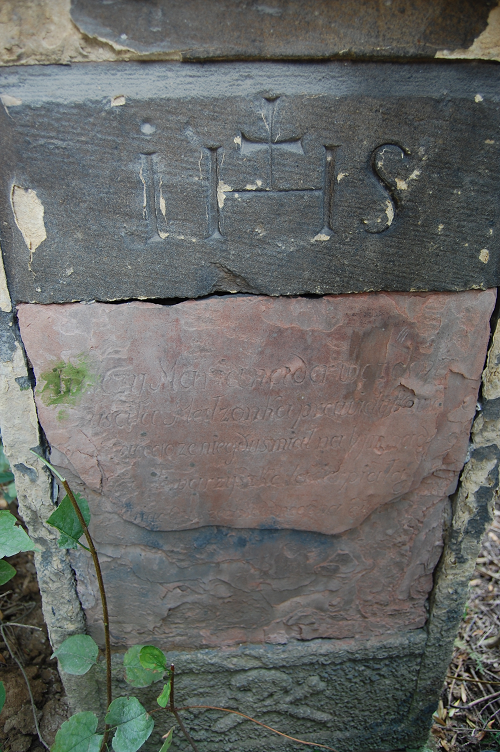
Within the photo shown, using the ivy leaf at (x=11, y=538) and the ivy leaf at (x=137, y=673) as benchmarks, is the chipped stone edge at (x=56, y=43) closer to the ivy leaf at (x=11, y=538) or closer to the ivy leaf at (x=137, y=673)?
the ivy leaf at (x=11, y=538)

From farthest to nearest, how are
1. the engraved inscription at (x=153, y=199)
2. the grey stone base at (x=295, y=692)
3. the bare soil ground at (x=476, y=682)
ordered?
the bare soil ground at (x=476, y=682) < the grey stone base at (x=295, y=692) < the engraved inscription at (x=153, y=199)

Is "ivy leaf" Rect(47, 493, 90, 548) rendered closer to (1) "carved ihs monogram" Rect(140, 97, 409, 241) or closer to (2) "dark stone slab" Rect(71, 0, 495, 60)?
(1) "carved ihs monogram" Rect(140, 97, 409, 241)

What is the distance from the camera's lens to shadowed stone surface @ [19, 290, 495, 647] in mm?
1398

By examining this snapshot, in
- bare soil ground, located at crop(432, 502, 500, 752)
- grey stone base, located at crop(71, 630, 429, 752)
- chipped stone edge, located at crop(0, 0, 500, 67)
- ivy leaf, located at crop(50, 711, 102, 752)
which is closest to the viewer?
chipped stone edge, located at crop(0, 0, 500, 67)

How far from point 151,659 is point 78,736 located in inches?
10.0

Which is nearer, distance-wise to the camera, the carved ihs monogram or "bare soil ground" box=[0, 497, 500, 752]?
the carved ihs monogram

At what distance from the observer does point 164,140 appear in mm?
1205

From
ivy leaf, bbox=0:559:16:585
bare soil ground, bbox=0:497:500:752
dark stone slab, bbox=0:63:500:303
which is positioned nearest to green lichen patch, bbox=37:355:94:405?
dark stone slab, bbox=0:63:500:303

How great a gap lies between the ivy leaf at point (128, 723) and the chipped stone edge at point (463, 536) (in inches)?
39.8

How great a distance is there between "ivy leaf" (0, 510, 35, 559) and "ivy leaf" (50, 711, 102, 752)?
50cm

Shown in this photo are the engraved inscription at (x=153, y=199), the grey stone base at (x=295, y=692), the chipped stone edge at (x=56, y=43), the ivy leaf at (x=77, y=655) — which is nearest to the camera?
the chipped stone edge at (x=56, y=43)

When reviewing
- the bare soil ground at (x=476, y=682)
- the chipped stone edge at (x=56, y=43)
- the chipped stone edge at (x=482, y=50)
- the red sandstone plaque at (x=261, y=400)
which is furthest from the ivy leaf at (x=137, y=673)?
the chipped stone edge at (x=482, y=50)

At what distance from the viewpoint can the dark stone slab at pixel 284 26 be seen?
3.63 feet

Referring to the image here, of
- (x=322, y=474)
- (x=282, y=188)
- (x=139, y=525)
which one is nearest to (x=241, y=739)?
(x=139, y=525)
